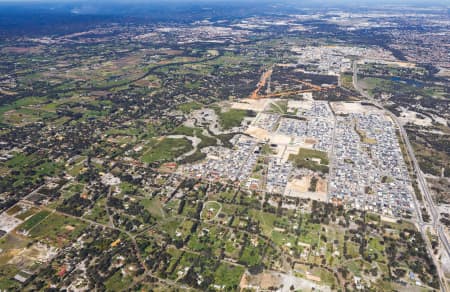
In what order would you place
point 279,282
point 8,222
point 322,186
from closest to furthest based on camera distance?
point 279,282 → point 8,222 → point 322,186

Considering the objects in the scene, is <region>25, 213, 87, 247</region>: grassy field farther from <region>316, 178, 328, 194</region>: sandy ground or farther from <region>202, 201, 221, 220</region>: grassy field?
<region>316, 178, 328, 194</region>: sandy ground

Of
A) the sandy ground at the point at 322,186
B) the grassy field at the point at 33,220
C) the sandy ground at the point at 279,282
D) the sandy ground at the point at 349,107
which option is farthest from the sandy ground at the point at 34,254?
the sandy ground at the point at 349,107

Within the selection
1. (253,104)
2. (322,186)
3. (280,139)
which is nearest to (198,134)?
(280,139)

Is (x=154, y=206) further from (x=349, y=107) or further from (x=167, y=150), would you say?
(x=349, y=107)

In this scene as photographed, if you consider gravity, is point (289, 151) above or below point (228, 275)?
above

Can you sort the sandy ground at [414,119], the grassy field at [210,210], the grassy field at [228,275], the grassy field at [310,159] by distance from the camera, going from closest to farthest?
the grassy field at [228,275]
the grassy field at [210,210]
the grassy field at [310,159]
the sandy ground at [414,119]

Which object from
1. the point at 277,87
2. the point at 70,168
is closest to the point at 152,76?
the point at 277,87

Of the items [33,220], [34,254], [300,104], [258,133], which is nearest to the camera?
[34,254]

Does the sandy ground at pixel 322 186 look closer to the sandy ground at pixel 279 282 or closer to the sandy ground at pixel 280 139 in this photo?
the sandy ground at pixel 280 139

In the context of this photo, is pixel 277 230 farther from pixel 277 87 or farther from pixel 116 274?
pixel 277 87

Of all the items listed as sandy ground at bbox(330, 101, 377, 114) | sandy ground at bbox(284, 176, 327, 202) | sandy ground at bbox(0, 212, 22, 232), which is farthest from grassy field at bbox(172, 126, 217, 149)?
sandy ground at bbox(330, 101, 377, 114)
